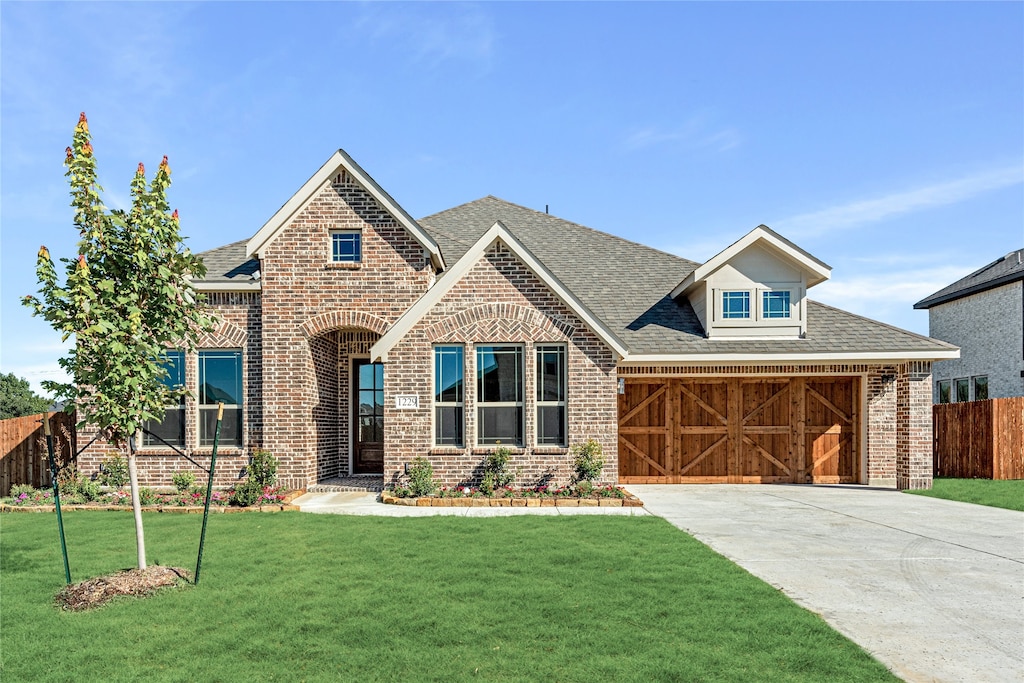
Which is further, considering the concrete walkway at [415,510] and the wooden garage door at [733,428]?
the wooden garage door at [733,428]

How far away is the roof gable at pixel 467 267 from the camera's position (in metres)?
13.9

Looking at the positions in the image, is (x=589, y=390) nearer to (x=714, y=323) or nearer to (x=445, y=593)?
(x=714, y=323)

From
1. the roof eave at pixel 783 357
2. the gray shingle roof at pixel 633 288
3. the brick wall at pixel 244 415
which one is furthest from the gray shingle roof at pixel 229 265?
the roof eave at pixel 783 357

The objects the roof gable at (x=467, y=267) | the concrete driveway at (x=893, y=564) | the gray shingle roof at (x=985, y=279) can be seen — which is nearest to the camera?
the concrete driveway at (x=893, y=564)

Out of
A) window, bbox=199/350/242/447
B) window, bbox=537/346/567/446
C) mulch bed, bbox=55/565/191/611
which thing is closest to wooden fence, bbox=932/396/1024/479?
window, bbox=537/346/567/446

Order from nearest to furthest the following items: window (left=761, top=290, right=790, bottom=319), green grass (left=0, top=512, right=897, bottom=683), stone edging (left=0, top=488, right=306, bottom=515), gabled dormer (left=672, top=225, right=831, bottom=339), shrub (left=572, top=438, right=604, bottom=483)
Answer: green grass (left=0, top=512, right=897, bottom=683), stone edging (left=0, top=488, right=306, bottom=515), shrub (left=572, top=438, right=604, bottom=483), gabled dormer (left=672, top=225, right=831, bottom=339), window (left=761, top=290, right=790, bottom=319)

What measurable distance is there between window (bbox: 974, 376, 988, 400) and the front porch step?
934 inches

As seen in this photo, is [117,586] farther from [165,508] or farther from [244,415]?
[244,415]

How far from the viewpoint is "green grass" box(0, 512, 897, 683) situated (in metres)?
4.96

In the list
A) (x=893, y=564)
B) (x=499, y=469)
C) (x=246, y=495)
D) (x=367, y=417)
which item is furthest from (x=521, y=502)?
(x=893, y=564)

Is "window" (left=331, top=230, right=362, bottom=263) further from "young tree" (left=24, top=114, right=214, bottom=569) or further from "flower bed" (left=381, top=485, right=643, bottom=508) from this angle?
"young tree" (left=24, top=114, right=214, bottom=569)

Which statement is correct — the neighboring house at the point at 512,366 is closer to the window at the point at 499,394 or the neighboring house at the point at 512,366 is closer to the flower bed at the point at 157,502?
the window at the point at 499,394

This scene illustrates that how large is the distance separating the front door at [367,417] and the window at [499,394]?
12.9ft

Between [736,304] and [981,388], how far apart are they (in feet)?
55.0
